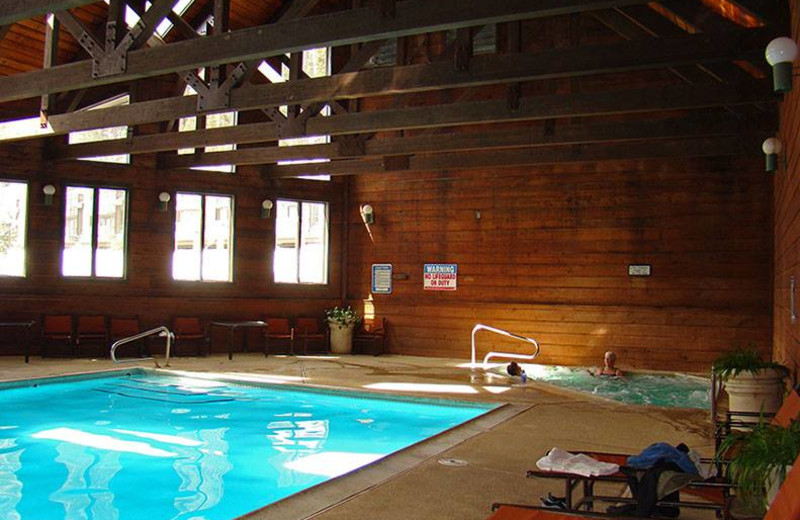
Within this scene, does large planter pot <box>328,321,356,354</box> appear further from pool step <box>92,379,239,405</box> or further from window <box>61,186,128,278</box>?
pool step <box>92,379,239,405</box>

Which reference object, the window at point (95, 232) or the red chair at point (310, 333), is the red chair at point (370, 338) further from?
the window at point (95, 232)

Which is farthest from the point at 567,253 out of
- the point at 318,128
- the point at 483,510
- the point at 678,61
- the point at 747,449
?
the point at 747,449

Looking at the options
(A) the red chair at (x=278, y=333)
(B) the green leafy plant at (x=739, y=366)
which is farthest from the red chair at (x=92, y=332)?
(B) the green leafy plant at (x=739, y=366)

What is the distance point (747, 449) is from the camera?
246 centimetres

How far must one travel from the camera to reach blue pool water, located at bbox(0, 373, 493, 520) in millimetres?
4562

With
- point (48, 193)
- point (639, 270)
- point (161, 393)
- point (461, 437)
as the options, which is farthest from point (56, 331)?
point (639, 270)

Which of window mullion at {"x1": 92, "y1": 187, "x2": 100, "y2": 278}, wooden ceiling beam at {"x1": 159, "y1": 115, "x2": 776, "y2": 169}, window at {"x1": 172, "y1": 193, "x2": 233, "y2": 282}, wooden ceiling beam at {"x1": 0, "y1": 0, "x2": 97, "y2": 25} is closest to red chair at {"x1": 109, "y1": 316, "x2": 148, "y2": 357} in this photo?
window mullion at {"x1": 92, "y1": 187, "x2": 100, "y2": 278}

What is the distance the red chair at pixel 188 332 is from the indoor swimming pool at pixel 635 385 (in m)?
4.93

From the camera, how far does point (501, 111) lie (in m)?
7.28

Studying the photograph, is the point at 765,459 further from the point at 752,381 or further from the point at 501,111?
the point at 501,111

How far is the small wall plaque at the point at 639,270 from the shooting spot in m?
10.7

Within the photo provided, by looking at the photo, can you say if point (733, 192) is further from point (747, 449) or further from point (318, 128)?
point (747, 449)

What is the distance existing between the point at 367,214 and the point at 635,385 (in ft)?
18.5

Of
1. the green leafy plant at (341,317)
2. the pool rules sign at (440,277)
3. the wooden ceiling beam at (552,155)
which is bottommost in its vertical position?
the green leafy plant at (341,317)
